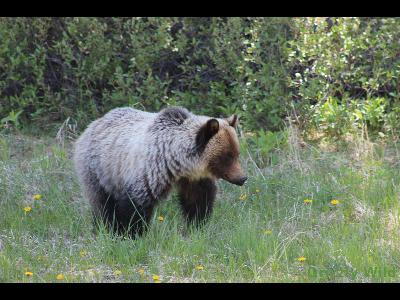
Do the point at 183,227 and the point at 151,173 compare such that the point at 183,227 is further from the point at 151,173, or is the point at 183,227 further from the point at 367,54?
the point at 367,54

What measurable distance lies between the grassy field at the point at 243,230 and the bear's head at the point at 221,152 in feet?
1.56

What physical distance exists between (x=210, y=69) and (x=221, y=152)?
3409 mm

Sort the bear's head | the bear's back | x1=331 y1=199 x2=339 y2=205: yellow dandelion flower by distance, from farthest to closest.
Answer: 1. x1=331 y1=199 x2=339 y2=205: yellow dandelion flower
2. the bear's back
3. the bear's head

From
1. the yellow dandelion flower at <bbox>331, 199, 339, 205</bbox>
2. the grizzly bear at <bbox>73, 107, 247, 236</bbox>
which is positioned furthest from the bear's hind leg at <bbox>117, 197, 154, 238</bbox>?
the yellow dandelion flower at <bbox>331, 199, 339, 205</bbox>

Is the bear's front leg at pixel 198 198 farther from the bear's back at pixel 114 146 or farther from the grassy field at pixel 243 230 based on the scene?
the bear's back at pixel 114 146

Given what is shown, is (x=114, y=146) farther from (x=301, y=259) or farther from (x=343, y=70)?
(x=343, y=70)

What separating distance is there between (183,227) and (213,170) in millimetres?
693

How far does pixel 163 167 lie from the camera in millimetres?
7270

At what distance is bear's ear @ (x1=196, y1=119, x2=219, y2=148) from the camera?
716 cm

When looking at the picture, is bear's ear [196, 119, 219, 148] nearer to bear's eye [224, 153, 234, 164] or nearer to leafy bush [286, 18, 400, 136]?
bear's eye [224, 153, 234, 164]

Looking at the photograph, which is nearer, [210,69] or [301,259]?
Answer: [301,259]

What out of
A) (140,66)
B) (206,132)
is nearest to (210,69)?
(140,66)

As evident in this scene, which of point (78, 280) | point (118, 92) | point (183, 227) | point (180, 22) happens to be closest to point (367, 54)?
point (180, 22)

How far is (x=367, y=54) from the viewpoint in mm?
10164
